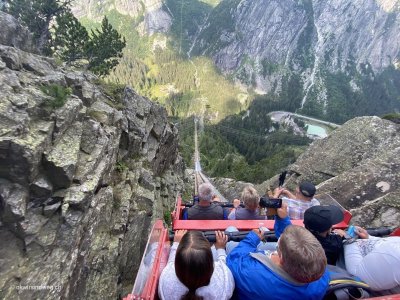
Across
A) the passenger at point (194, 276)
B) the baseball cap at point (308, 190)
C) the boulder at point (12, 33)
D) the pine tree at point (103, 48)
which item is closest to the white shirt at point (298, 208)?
the baseball cap at point (308, 190)

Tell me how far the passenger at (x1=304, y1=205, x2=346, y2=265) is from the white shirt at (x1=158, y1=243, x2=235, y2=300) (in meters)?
1.64

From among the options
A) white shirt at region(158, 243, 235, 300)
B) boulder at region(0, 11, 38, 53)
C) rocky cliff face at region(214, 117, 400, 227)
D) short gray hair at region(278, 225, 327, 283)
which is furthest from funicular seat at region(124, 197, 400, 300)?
boulder at region(0, 11, 38, 53)

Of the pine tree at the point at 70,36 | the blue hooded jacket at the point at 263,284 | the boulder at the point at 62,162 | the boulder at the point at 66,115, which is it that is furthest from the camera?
the pine tree at the point at 70,36

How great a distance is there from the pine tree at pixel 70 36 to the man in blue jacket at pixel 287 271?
1376 inches

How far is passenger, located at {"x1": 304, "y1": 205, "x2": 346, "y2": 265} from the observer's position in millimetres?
4555

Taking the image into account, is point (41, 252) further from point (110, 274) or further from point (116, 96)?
point (116, 96)

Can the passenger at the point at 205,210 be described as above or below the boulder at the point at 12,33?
below

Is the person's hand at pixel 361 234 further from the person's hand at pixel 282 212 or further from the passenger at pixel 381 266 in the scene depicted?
the person's hand at pixel 282 212

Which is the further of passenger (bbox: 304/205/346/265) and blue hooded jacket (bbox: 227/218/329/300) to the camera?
passenger (bbox: 304/205/346/265)

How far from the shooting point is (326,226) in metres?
4.55

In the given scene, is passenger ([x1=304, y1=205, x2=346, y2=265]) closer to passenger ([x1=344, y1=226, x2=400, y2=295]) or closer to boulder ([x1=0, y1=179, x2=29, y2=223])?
passenger ([x1=344, y1=226, x2=400, y2=295])

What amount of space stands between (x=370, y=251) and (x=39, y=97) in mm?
10581

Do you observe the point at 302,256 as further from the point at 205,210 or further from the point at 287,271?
the point at 205,210

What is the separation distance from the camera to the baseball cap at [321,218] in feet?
14.9
